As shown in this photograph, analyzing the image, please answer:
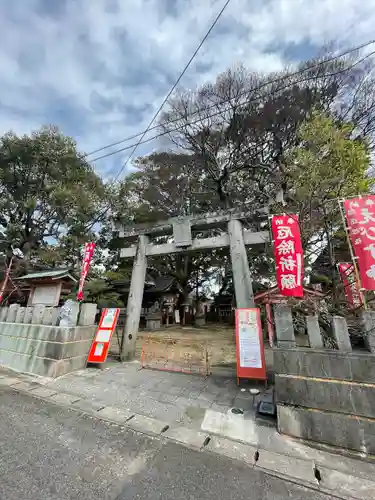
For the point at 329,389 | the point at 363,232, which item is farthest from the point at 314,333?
the point at 363,232

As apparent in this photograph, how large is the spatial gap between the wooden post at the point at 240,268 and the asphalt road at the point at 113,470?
4111 millimetres

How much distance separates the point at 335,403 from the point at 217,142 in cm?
1403

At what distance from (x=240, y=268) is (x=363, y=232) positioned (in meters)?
3.54

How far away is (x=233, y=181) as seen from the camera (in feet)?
48.0

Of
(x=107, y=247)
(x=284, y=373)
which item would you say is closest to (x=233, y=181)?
(x=107, y=247)

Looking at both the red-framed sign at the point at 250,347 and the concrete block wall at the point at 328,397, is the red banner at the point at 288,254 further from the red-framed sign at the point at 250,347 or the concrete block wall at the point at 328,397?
the concrete block wall at the point at 328,397

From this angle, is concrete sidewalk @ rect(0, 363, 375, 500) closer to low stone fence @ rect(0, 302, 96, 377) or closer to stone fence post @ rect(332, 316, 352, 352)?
low stone fence @ rect(0, 302, 96, 377)

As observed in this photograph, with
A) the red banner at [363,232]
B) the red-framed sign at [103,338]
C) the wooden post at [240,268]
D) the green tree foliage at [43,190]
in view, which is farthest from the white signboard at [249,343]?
the green tree foliage at [43,190]

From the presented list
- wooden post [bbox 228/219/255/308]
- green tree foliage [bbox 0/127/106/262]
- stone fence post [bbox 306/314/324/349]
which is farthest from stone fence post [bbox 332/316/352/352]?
green tree foliage [bbox 0/127/106/262]

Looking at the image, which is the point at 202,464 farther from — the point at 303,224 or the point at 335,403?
the point at 303,224

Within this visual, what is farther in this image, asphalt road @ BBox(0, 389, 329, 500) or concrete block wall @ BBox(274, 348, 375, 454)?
concrete block wall @ BBox(274, 348, 375, 454)

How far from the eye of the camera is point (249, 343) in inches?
204

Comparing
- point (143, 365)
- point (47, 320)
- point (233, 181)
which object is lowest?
point (143, 365)

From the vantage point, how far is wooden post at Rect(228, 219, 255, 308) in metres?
6.49
